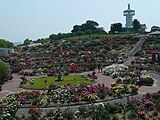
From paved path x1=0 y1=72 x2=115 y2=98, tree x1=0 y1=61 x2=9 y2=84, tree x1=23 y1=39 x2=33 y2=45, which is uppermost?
tree x1=23 y1=39 x2=33 y2=45

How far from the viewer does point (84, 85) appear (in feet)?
95.3

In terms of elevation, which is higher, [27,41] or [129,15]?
[129,15]

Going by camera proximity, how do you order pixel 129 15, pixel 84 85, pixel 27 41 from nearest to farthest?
pixel 84 85, pixel 27 41, pixel 129 15

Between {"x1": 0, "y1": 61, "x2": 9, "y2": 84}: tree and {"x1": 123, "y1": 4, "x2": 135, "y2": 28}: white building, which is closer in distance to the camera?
{"x1": 0, "y1": 61, "x2": 9, "y2": 84}: tree

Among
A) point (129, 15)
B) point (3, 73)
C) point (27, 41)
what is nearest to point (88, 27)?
point (27, 41)

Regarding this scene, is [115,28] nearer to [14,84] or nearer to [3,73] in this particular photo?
[3,73]

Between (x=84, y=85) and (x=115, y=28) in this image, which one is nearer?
(x=84, y=85)

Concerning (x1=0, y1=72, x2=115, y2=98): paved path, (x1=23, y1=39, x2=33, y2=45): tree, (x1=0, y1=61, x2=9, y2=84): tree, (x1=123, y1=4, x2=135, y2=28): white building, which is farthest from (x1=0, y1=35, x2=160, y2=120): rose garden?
(x1=123, y1=4, x2=135, y2=28): white building

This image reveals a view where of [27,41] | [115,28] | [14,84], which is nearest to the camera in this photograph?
[14,84]

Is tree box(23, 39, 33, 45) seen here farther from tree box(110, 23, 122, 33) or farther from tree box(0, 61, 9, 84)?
tree box(0, 61, 9, 84)

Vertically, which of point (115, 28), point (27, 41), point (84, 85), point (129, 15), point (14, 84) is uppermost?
point (129, 15)

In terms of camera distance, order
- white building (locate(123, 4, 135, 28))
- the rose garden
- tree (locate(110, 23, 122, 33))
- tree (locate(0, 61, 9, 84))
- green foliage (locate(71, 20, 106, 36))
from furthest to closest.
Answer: white building (locate(123, 4, 135, 28)), green foliage (locate(71, 20, 106, 36)), tree (locate(110, 23, 122, 33)), tree (locate(0, 61, 9, 84)), the rose garden

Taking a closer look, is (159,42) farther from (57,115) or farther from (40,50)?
(57,115)

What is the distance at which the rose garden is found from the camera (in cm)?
2041
